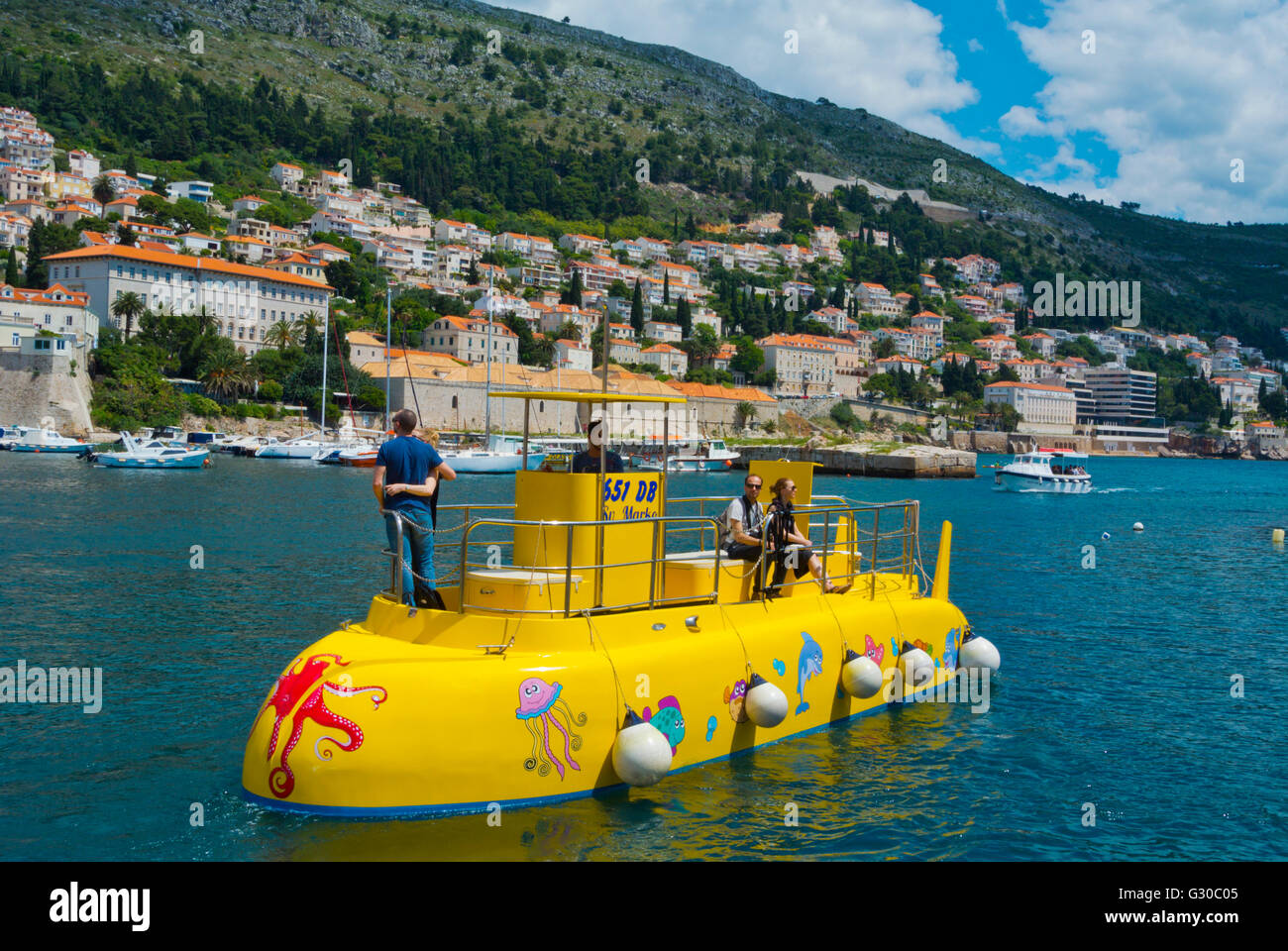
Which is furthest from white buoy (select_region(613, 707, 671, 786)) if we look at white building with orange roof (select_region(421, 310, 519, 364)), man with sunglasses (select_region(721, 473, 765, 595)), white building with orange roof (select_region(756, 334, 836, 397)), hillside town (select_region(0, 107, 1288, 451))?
white building with orange roof (select_region(756, 334, 836, 397))

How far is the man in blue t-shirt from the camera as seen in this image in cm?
926

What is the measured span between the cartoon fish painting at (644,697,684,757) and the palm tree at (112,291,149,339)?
106 m

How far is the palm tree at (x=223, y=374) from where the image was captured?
9156 cm

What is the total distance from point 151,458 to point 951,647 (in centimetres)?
5701

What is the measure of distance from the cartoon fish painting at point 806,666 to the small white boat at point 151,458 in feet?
190

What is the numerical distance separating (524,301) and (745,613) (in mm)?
152177

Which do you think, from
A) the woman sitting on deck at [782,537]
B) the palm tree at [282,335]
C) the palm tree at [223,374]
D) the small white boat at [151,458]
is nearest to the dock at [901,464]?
the palm tree at [223,374]

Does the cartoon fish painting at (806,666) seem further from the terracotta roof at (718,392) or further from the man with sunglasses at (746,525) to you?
the terracotta roof at (718,392)

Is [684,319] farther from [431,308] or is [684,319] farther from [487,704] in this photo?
[487,704]

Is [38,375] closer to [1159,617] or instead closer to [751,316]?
[1159,617]

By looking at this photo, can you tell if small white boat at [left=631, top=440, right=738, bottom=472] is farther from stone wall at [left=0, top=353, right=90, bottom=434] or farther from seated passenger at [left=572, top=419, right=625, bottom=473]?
seated passenger at [left=572, top=419, right=625, bottom=473]

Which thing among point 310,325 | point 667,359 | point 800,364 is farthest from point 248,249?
point 800,364

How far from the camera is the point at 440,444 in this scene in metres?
84.9
